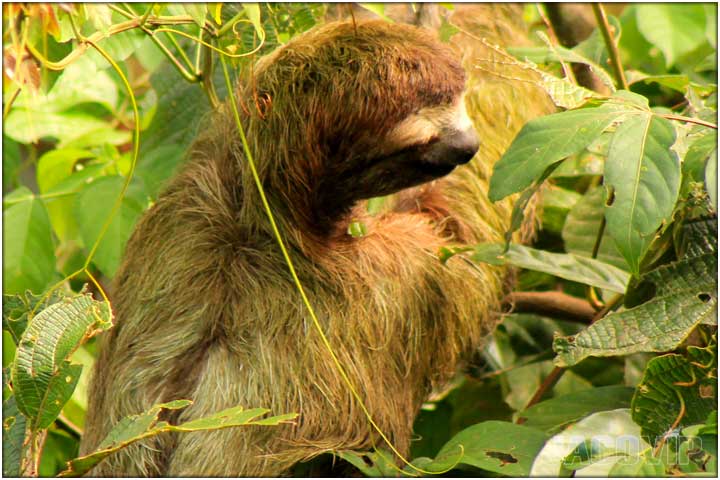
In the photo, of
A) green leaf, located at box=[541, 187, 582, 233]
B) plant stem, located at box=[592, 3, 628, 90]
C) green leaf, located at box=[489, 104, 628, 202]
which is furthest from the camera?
green leaf, located at box=[541, 187, 582, 233]

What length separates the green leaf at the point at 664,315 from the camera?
2361mm

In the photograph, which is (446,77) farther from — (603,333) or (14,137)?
(14,137)

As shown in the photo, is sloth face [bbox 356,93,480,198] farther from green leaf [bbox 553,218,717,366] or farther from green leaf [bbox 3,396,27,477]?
green leaf [bbox 3,396,27,477]

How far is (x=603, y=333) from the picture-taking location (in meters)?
→ 2.41

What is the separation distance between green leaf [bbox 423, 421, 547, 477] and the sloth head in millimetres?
804

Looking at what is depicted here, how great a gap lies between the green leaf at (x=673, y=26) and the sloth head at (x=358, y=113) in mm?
1042

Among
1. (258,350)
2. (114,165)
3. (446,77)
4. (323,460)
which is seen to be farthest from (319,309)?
(114,165)

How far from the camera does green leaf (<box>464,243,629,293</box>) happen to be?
2.79m

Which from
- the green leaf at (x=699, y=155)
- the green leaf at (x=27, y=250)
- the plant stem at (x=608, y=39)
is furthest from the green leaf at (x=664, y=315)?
the green leaf at (x=27, y=250)

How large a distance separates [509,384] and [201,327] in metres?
1.37

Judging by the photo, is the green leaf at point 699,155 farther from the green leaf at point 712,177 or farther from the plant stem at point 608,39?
the plant stem at point 608,39

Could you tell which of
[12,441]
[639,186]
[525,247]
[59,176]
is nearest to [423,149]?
[525,247]

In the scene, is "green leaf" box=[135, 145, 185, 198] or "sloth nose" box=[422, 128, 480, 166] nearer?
"sloth nose" box=[422, 128, 480, 166]

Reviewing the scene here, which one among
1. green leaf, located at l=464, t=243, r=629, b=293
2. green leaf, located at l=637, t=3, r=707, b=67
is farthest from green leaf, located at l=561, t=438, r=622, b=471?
green leaf, located at l=637, t=3, r=707, b=67
